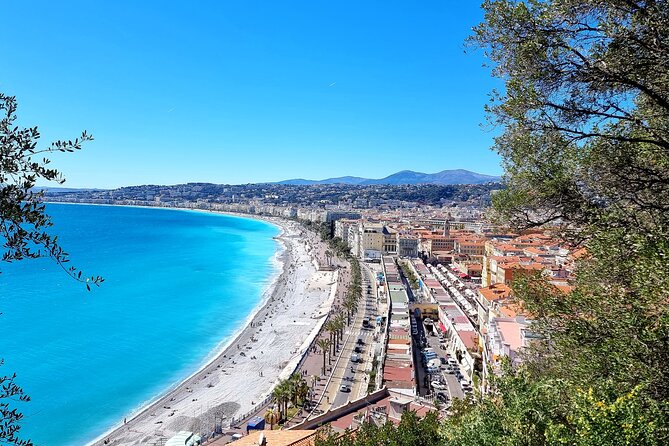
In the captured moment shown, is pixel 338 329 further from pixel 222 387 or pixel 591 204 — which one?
pixel 591 204

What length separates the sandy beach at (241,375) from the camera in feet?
68.7

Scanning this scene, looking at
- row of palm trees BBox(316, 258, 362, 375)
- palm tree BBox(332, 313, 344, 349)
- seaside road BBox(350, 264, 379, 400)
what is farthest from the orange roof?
row of palm trees BBox(316, 258, 362, 375)

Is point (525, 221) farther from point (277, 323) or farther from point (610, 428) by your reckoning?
point (277, 323)

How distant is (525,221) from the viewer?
5.87 meters

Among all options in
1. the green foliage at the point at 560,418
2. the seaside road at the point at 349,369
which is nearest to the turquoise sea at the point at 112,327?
the seaside road at the point at 349,369

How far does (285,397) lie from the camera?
802 inches

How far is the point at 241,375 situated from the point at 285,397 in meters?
7.77

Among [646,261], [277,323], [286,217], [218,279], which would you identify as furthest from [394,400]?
[286,217]

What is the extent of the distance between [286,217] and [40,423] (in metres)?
138

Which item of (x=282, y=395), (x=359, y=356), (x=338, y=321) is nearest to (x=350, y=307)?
(x=338, y=321)

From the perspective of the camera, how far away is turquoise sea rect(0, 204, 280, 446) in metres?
23.6

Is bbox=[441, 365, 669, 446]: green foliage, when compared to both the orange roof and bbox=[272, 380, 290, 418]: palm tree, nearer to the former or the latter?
bbox=[272, 380, 290, 418]: palm tree

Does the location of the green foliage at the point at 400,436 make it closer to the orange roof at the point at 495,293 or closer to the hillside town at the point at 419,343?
the hillside town at the point at 419,343

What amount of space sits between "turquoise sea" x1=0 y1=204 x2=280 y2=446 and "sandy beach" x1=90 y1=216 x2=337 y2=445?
1.40m
